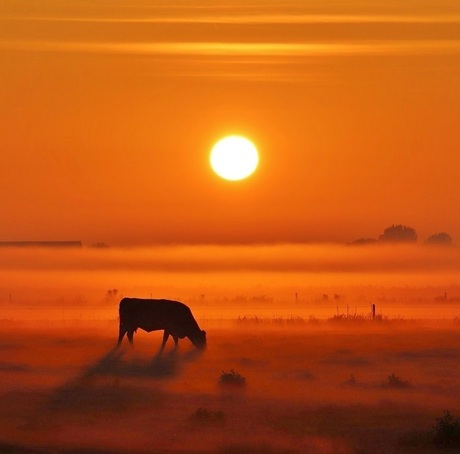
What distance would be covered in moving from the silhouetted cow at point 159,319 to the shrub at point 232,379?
7.65 meters

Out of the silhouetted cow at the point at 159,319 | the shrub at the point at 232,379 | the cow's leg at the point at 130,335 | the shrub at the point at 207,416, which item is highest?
the silhouetted cow at the point at 159,319

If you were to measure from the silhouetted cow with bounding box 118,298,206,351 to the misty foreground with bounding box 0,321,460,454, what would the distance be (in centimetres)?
51

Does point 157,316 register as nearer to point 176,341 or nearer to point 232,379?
point 176,341

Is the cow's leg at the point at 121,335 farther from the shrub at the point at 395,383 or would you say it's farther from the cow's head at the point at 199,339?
the shrub at the point at 395,383

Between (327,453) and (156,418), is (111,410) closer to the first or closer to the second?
(156,418)

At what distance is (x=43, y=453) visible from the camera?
2512 centimetres

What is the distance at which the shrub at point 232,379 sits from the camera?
32.7 meters

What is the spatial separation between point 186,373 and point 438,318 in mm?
18591

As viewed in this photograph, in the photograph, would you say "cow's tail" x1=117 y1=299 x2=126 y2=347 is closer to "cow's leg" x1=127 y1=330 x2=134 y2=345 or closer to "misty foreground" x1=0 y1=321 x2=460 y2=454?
"cow's leg" x1=127 y1=330 x2=134 y2=345

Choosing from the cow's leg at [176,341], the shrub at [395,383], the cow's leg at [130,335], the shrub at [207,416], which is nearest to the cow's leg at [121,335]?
the cow's leg at [130,335]

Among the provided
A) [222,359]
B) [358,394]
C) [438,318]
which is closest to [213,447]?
[358,394]

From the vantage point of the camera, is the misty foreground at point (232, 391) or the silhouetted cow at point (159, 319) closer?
the misty foreground at point (232, 391)

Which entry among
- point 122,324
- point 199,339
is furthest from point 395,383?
point 122,324

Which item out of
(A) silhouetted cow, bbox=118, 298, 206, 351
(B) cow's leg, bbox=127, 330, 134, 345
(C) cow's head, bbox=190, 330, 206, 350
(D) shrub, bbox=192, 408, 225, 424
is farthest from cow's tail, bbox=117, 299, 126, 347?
(D) shrub, bbox=192, 408, 225, 424
